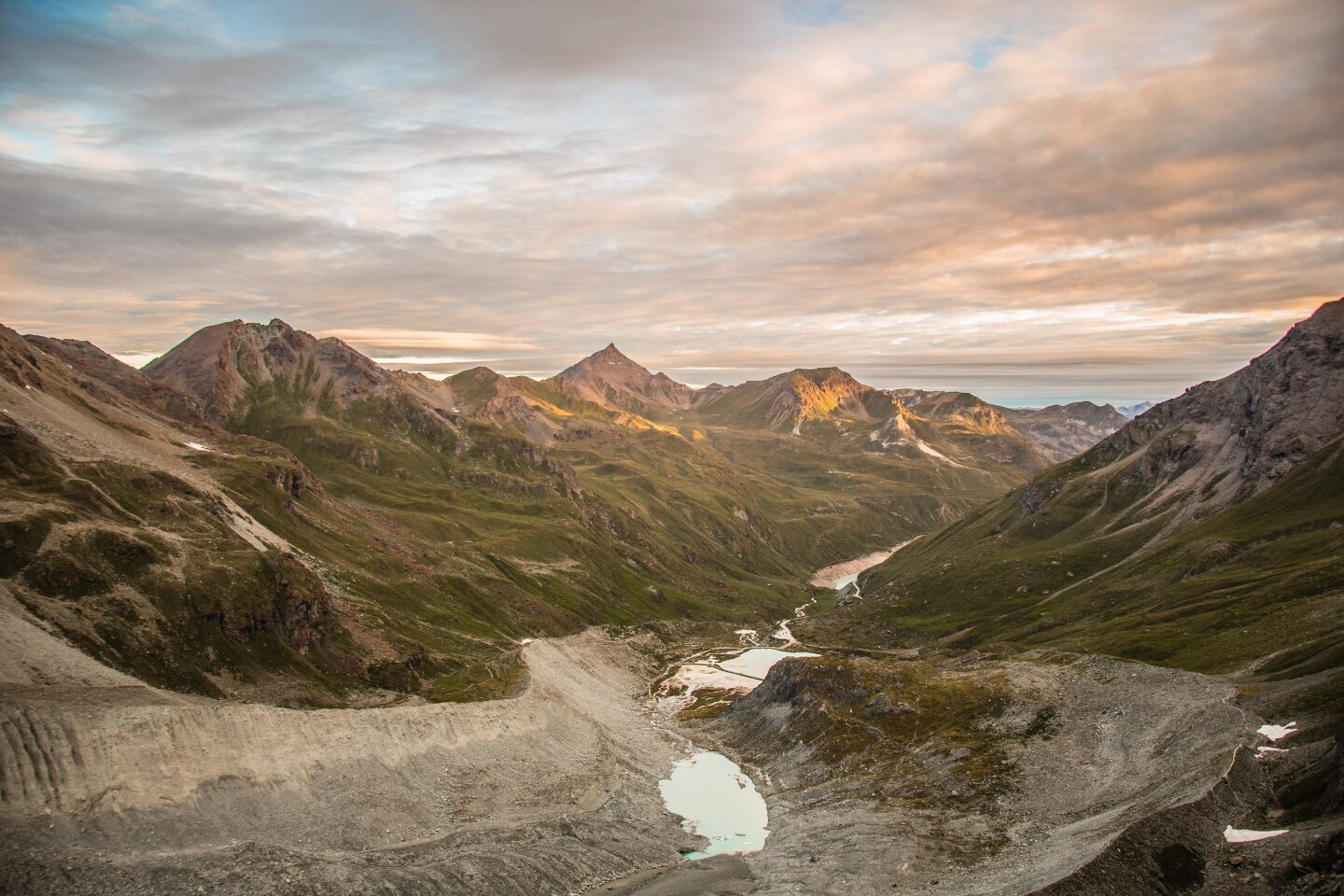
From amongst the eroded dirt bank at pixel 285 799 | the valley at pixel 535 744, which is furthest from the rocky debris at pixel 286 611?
the eroded dirt bank at pixel 285 799

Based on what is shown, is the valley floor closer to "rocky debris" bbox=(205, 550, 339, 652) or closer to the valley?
the valley

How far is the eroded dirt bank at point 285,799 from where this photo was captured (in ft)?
215

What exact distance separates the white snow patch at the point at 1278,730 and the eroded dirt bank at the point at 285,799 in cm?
7241

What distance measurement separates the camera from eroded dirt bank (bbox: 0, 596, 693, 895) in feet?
215

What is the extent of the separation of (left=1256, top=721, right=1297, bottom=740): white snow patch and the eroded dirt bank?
2851 inches

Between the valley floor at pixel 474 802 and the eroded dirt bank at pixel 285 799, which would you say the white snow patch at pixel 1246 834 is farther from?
the eroded dirt bank at pixel 285 799

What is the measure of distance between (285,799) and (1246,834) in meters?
95.2

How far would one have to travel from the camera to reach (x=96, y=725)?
74688 mm

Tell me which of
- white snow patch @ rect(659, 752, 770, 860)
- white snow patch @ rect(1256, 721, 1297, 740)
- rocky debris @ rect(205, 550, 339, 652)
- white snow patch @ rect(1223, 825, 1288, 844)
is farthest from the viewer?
rocky debris @ rect(205, 550, 339, 652)

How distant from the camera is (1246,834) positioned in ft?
210

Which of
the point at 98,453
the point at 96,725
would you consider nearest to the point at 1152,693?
the point at 96,725

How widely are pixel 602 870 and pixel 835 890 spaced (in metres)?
29.0

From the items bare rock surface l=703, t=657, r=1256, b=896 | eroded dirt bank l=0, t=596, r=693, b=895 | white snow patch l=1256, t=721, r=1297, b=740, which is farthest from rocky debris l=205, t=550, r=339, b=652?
white snow patch l=1256, t=721, r=1297, b=740

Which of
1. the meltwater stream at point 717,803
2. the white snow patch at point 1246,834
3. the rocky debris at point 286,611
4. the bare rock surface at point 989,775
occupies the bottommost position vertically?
the meltwater stream at point 717,803
